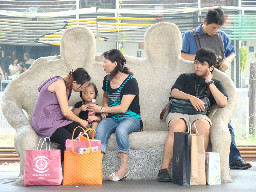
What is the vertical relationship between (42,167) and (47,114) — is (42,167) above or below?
below

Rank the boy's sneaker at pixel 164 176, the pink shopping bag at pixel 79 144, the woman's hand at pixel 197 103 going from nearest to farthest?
the pink shopping bag at pixel 79 144
the boy's sneaker at pixel 164 176
the woman's hand at pixel 197 103

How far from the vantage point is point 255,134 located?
829 cm

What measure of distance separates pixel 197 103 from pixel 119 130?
718 mm

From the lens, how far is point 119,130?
4.38m

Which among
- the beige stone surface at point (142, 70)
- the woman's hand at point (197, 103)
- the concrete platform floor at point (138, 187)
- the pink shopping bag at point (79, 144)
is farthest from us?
the beige stone surface at point (142, 70)

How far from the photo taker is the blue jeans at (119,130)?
4.36 metres

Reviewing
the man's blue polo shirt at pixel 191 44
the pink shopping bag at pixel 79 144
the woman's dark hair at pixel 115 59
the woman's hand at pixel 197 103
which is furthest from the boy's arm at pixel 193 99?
the pink shopping bag at pixel 79 144

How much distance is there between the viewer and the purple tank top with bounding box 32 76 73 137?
4.38 meters

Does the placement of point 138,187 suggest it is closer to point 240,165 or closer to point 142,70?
point 142,70

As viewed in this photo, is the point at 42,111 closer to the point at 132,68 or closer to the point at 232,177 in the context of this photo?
the point at 132,68

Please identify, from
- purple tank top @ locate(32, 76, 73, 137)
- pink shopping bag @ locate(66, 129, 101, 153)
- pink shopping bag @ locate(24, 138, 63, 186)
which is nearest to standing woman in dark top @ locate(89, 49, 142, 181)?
pink shopping bag @ locate(66, 129, 101, 153)

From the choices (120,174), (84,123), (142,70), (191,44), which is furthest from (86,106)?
(191,44)

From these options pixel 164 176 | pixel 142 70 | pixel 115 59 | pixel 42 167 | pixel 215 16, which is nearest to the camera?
pixel 42 167

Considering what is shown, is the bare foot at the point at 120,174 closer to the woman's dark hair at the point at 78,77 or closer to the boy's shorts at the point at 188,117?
the boy's shorts at the point at 188,117
